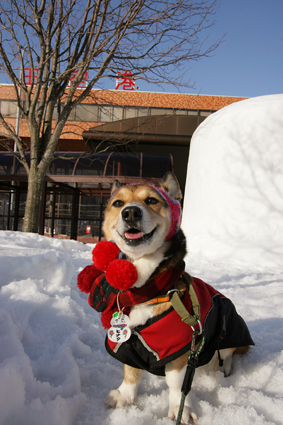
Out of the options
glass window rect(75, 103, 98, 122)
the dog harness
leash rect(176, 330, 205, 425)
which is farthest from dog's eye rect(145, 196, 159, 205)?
glass window rect(75, 103, 98, 122)

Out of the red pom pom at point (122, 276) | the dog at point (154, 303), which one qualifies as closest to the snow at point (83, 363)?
the dog at point (154, 303)

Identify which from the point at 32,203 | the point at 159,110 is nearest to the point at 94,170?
the point at 32,203

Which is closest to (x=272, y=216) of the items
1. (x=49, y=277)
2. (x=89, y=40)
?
(x=49, y=277)

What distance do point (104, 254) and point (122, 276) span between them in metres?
0.24

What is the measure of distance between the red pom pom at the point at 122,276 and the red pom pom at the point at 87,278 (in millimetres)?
283

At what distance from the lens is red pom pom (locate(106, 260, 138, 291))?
1.35m

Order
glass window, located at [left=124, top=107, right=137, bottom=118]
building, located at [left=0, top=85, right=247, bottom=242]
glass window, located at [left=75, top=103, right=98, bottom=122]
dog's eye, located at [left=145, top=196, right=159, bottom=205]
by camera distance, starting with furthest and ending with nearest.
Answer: glass window, located at [left=124, top=107, right=137, bottom=118], glass window, located at [left=75, top=103, right=98, bottom=122], building, located at [left=0, top=85, right=247, bottom=242], dog's eye, located at [left=145, top=196, right=159, bottom=205]

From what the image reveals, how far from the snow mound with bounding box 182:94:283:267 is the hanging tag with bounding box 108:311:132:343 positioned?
4678 millimetres

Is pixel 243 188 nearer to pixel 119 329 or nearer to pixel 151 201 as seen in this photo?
pixel 151 201

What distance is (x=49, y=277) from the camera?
2660 mm

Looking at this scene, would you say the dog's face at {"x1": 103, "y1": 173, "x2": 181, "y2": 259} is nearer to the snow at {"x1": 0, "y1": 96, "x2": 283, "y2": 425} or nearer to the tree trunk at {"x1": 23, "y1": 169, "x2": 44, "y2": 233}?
the snow at {"x1": 0, "y1": 96, "x2": 283, "y2": 425}

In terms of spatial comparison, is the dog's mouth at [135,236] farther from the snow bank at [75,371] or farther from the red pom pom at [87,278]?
the snow bank at [75,371]

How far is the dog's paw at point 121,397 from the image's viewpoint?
145 cm

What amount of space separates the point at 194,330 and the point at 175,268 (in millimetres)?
343
